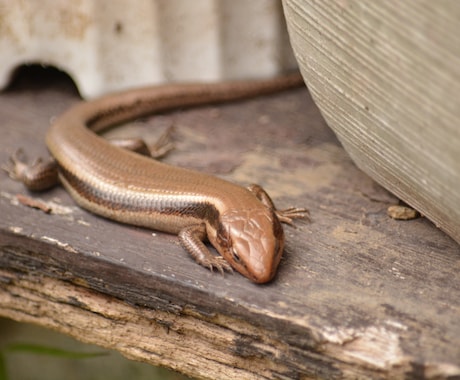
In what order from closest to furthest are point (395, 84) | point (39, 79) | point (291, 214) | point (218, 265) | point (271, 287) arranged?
point (395, 84) → point (271, 287) → point (218, 265) → point (291, 214) → point (39, 79)

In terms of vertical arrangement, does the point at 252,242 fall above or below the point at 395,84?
below

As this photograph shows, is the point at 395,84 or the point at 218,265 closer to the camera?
the point at 395,84

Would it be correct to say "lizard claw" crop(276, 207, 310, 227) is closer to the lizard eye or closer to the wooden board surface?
the wooden board surface

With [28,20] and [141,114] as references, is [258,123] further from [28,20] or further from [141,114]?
[28,20]

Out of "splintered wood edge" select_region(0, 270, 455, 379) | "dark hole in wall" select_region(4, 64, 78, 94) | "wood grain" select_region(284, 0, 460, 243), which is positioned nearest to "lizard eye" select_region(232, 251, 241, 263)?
"splintered wood edge" select_region(0, 270, 455, 379)

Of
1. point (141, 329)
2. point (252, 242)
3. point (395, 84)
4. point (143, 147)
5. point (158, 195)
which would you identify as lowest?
point (141, 329)

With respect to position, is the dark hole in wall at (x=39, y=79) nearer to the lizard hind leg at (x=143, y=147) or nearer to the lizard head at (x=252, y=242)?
the lizard hind leg at (x=143, y=147)

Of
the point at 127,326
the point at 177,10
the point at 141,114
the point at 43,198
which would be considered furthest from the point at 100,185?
the point at 177,10

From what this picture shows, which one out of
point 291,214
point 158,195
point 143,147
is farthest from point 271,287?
point 143,147

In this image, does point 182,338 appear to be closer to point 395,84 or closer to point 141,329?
point 141,329
